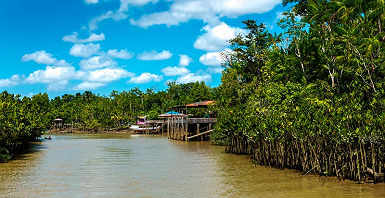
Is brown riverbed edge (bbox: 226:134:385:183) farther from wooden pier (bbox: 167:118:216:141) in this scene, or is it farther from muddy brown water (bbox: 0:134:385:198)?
wooden pier (bbox: 167:118:216:141)

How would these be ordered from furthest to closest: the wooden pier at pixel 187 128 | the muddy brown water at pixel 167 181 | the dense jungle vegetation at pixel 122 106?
the dense jungle vegetation at pixel 122 106
the wooden pier at pixel 187 128
the muddy brown water at pixel 167 181

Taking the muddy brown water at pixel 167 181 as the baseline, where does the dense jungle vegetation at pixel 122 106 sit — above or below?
above

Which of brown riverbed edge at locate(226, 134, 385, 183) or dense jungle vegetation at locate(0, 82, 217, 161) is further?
dense jungle vegetation at locate(0, 82, 217, 161)

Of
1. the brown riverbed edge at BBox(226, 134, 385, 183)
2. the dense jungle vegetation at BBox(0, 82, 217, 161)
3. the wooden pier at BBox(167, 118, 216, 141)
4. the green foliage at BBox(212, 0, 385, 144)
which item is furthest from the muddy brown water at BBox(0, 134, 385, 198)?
the dense jungle vegetation at BBox(0, 82, 217, 161)

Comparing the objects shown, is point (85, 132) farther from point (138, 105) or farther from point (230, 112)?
point (230, 112)

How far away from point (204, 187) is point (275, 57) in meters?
11.3

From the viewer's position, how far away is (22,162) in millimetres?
17781

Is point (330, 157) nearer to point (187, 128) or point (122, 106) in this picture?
point (187, 128)

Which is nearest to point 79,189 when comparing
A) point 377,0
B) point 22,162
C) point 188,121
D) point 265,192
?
point 265,192

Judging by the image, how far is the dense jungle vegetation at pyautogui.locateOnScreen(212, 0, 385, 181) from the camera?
34.5ft

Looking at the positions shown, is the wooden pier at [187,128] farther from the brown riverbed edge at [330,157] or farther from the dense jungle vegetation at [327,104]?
the brown riverbed edge at [330,157]

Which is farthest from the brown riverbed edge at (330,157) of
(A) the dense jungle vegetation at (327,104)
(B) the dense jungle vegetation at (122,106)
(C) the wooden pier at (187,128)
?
(B) the dense jungle vegetation at (122,106)

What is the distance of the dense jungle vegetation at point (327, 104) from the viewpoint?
414 inches

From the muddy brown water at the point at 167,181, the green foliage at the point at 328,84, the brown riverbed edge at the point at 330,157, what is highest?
the green foliage at the point at 328,84
